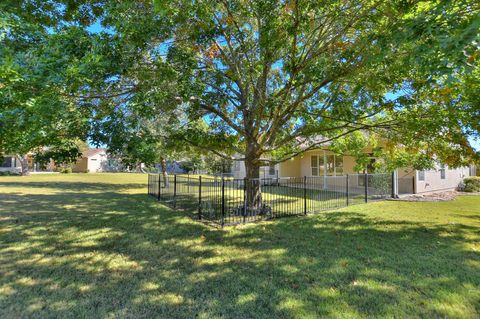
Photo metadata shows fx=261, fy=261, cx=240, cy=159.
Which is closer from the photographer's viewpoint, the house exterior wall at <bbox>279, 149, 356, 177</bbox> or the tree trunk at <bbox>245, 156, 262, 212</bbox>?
the tree trunk at <bbox>245, 156, 262, 212</bbox>

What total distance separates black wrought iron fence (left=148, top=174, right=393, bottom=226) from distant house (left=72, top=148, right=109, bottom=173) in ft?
119

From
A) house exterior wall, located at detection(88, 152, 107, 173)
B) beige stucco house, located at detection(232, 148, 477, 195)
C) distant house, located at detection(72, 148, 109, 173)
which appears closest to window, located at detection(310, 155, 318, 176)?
beige stucco house, located at detection(232, 148, 477, 195)

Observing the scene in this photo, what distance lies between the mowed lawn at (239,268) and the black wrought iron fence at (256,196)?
108cm

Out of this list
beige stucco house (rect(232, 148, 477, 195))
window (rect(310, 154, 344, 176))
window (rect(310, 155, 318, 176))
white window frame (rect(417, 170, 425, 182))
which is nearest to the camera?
beige stucco house (rect(232, 148, 477, 195))

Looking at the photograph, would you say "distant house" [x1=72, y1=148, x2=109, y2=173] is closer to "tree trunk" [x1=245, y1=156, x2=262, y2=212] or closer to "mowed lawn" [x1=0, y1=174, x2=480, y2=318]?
"tree trunk" [x1=245, y1=156, x2=262, y2=212]

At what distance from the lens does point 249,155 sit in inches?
376

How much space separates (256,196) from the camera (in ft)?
31.7

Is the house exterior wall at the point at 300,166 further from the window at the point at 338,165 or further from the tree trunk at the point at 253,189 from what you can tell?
the tree trunk at the point at 253,189

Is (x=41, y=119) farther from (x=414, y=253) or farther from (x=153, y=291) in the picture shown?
(x=414, y=253)

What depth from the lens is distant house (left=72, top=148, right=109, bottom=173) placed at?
147 feet

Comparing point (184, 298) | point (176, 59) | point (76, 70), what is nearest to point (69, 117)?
point (76, 70)

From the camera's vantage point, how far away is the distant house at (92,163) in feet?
147

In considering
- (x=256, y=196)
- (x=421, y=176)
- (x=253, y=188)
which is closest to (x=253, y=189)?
(x=253, y=188)

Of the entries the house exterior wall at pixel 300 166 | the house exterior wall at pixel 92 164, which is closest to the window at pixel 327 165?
the house exterior wall at pixel 300 166
